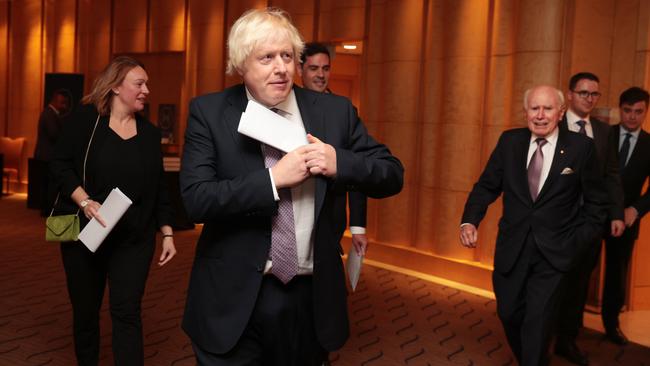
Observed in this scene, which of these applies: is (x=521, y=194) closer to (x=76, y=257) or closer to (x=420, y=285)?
(x=76, y=257)

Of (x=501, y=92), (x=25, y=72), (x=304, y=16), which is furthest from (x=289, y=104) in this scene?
(x=25, y=72)

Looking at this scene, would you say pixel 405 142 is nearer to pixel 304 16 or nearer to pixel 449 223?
pixel 449 223

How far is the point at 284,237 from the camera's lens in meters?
2.18

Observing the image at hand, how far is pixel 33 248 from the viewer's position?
848 cm

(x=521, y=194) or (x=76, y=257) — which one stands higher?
(x=521, y=194)

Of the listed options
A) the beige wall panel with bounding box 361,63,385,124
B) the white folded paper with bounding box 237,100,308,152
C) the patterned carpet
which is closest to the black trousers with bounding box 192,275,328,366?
the white folded paper with bounding box 237,100,308,152

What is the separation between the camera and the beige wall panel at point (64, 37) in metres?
13.7

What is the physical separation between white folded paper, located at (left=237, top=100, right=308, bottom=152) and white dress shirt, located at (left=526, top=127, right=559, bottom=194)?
250 cm

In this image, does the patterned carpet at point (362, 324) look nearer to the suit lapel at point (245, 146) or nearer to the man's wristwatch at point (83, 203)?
the man's wristwatch at point (83, 203)

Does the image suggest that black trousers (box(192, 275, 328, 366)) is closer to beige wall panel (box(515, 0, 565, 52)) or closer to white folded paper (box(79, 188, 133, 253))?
white folded paper (box(79, 188, 133, 253))

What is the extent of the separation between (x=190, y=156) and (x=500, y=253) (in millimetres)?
2549

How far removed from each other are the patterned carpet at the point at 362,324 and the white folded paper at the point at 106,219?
4.13ft

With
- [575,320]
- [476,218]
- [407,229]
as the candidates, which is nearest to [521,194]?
[476,218]

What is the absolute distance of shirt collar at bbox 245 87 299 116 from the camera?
2250 millimetres
